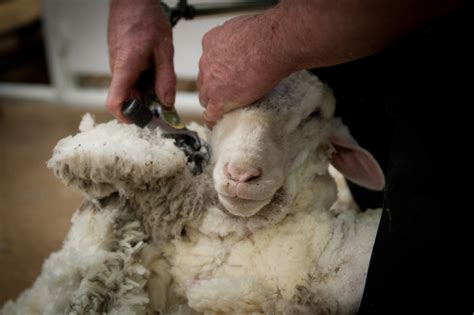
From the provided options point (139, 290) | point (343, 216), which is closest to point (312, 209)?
point (343, 216)

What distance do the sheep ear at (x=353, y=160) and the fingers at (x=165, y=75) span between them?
0.28 meters

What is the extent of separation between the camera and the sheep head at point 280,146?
758 millimetres

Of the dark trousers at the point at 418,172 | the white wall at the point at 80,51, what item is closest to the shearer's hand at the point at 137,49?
the dark trousers at the point at 418,172

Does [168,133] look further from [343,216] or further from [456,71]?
[456,71]

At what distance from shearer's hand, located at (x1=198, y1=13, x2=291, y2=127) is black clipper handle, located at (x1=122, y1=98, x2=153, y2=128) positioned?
10 cm

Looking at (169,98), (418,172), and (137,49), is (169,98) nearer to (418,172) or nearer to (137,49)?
(137,49)

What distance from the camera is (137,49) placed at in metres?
0.89

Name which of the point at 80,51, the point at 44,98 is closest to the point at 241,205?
the point at 80,51

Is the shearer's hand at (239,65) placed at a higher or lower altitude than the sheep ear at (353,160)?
higher

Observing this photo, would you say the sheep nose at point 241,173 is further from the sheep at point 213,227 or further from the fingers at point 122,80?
the fingers at point 122,80

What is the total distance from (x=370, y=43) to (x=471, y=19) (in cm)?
13

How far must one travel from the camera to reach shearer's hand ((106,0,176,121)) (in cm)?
87

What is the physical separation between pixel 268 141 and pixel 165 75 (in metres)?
0.22

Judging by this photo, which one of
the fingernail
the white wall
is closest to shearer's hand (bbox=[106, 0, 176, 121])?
the fingernail
